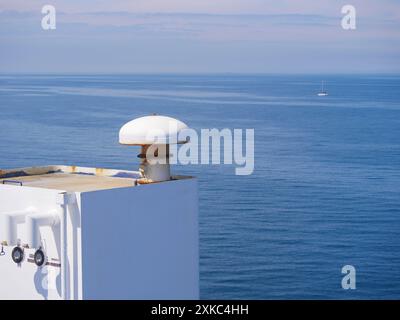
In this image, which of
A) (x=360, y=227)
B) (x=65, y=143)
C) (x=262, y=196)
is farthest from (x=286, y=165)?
(x=65, y=143)

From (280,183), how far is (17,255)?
47.2 m

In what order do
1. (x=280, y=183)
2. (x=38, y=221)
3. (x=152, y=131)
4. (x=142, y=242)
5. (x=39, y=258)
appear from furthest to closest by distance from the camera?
1. (x=280, y=183)
2. (x=152, y=131)
3. (x=142, y=242)
4. (x=39, y=258)
5. (x=38, y=221)

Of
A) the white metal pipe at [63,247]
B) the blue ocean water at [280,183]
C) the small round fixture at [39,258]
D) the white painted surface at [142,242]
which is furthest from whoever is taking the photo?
the blue ocean water at [280,183]

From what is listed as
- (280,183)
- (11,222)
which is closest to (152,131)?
(11,222)

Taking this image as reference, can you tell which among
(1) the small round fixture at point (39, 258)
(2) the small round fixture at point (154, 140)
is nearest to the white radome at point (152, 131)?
(2) the small round fixture at point (154, 140)

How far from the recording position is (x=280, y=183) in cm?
5838

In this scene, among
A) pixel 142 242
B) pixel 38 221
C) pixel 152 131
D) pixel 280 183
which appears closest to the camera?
pixel 38 221

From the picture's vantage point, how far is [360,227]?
50.3 metres

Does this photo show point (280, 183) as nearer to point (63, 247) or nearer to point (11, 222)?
point (11, 222)

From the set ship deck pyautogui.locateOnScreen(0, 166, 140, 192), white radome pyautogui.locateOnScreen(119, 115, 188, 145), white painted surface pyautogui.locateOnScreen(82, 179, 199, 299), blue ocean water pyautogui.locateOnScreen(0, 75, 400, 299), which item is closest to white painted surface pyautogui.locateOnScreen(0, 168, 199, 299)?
white painted surface pyautogui.locateOnScreen(82, 179, 199, 299)

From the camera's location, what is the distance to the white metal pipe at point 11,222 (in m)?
11.7

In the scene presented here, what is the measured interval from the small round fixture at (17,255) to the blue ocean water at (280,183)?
26582 millimetres

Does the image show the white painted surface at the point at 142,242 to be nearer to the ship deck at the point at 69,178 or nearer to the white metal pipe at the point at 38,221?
the white metal pipe at the point at 38,221
